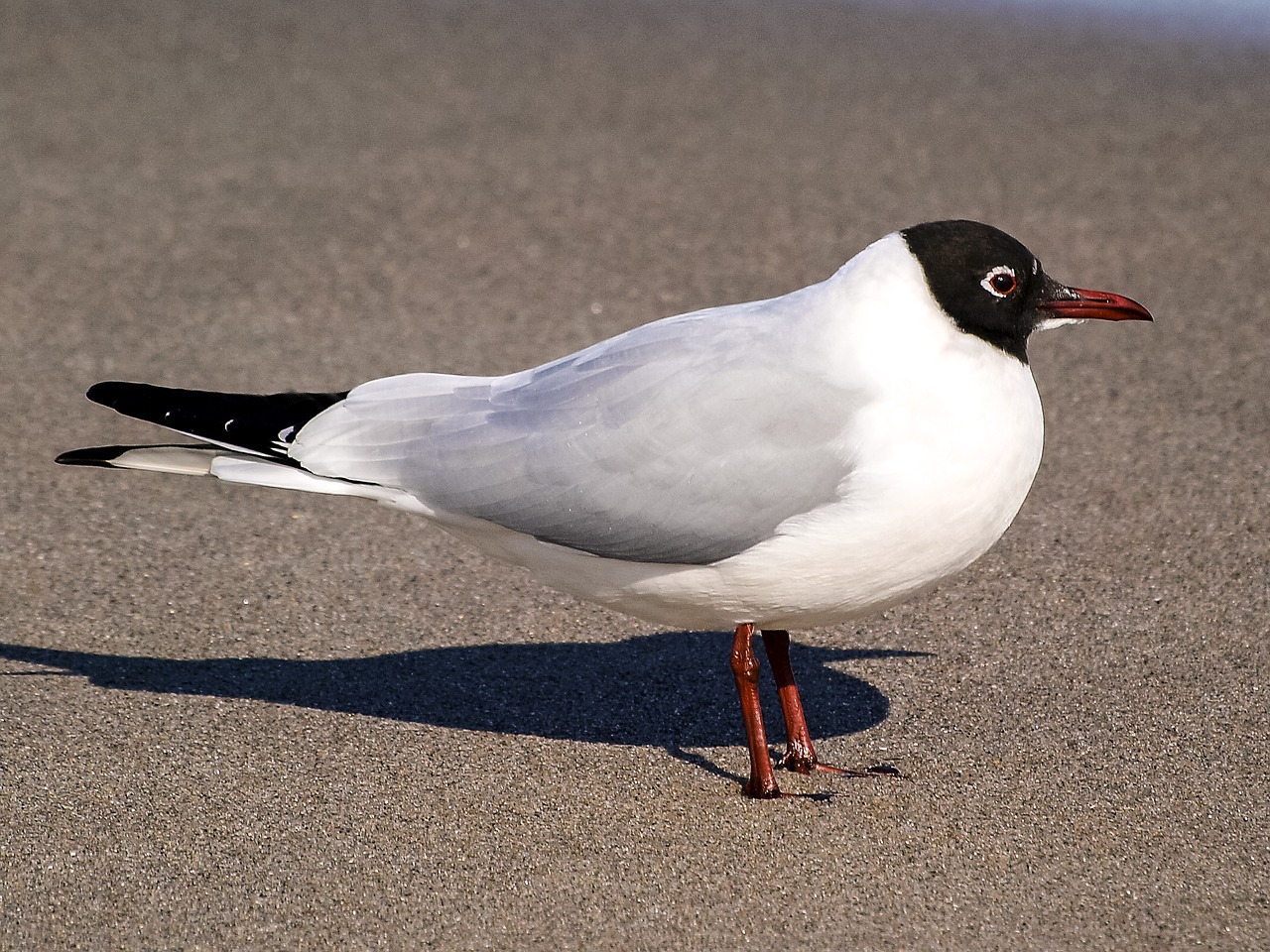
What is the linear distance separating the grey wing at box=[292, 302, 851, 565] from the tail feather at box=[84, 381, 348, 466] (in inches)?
2.3

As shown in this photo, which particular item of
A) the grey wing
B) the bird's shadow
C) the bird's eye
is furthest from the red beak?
the bird's shadow

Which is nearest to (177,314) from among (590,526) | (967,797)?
(590,526)

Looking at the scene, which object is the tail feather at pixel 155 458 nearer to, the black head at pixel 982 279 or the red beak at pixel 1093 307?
the black head at pixel 982 279

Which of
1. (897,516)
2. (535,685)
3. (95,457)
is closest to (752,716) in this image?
(897,516)

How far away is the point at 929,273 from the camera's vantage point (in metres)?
3.59

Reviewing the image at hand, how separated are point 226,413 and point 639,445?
1026 millimetres

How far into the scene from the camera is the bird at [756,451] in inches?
138

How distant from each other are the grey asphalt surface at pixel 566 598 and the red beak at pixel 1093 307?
1.04m

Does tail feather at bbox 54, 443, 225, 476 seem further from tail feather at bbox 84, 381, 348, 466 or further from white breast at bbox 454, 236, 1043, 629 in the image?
white breast at bbox 454, 236, 1043, 629

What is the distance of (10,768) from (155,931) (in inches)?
32.8

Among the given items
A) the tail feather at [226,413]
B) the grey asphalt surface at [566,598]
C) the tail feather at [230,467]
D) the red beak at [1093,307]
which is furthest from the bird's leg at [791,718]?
the tail feather at [226,413]

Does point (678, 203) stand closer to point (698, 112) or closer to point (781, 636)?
point (698, 112)

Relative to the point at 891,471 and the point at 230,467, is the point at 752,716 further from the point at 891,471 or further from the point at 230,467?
the point at 230,467

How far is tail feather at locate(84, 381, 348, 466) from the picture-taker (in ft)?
12.8
